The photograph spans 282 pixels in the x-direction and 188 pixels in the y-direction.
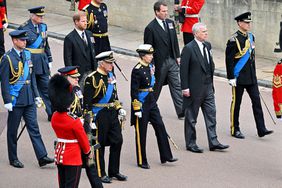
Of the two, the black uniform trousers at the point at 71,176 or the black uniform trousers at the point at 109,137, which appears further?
the black uniform trousers at the point at 109,137

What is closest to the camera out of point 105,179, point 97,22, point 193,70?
point 105,179

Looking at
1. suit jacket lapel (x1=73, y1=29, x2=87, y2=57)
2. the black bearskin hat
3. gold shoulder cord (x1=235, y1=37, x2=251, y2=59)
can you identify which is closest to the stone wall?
gold shoulder cord (x1=235, y1=37, x2=251, y2=59)

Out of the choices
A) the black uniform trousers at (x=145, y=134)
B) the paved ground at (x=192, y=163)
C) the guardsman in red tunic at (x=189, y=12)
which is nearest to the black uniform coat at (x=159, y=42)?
the paved ground at (x=192, y=163)

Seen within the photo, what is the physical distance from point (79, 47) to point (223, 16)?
6.45m

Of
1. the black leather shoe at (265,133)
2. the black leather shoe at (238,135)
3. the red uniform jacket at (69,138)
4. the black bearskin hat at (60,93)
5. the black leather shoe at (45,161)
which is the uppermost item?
the black bearskin hat at (60,93)

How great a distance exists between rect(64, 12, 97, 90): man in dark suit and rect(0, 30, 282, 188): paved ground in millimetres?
1151

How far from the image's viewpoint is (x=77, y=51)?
629 inches

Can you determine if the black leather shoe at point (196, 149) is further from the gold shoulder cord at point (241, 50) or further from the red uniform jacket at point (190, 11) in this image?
the red uniform jacket at point (190, 11)

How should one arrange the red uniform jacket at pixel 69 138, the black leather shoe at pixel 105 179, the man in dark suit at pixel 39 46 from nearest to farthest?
the red uniform jacket at pixel 69 138 < the black leather shoe at pixel 105 179 < the man in dark suit at pixel 39 46

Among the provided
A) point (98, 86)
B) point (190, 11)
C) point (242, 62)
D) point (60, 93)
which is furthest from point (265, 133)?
point (60, 93)

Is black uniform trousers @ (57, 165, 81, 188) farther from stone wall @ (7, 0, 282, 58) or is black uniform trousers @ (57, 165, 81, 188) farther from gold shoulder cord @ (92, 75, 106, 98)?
stone wall @ (7, 0, 282, 58)

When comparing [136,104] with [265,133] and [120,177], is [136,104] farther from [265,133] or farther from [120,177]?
[265,133]

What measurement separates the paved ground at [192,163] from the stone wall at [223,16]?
3614mm

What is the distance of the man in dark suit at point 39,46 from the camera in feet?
53.4
